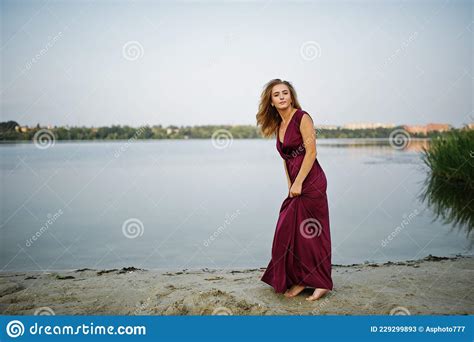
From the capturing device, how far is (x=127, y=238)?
21.0 feet

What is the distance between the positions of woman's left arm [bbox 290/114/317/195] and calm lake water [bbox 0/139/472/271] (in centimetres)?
183

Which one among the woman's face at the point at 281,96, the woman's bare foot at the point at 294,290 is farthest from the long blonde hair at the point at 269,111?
the woman's bare foot at the point at 294,290

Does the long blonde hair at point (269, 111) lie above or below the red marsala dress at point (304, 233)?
above

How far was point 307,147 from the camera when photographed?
10.8 feet

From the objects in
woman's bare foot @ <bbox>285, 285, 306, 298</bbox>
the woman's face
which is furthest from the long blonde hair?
woman's bare foot @ <bbox>285, 285, 306, 298</bbox>

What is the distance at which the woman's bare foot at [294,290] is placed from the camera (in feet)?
11.1

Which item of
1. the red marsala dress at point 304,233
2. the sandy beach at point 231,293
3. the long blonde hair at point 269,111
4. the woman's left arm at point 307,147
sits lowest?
the sandy beach at point 231,293

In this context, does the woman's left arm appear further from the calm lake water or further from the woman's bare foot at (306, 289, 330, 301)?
the calm lake water

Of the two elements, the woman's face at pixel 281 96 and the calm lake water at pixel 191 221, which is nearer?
the woman's face at pixel 281 96

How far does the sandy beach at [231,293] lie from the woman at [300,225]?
0.41 ft

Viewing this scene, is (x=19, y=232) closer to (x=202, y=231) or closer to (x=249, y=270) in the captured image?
(x=202, y=231)

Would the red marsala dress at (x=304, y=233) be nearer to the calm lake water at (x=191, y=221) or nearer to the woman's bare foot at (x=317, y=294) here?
the woman's bare foot at (x=317, y=294)

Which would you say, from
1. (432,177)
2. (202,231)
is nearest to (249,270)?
(202,231)

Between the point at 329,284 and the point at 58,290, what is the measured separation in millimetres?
2073
